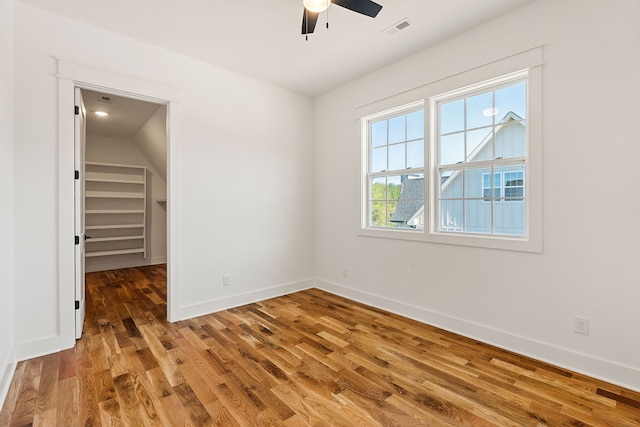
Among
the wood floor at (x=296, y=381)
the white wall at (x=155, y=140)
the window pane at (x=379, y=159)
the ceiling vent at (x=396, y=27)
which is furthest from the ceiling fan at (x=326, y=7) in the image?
the white wall at (x=155, y=140)

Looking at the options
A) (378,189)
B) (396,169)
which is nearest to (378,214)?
(378,189)

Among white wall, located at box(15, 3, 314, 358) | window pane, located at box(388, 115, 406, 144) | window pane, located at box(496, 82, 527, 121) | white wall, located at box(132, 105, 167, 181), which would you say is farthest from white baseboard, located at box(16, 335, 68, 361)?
window pane, located at box(496, 82, 527, 121)

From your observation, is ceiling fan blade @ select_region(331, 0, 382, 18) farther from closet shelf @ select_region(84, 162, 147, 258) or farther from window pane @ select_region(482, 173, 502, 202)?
closet shelf @ select_region(84, 162, 147, 258)

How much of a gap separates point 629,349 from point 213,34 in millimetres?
4089

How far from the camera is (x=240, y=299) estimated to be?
365cm

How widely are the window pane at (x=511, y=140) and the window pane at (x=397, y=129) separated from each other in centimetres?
103

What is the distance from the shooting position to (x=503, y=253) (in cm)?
258

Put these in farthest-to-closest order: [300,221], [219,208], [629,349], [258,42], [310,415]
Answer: [300,221] < [219,208] < [258,42] < [629,349] < [310,415]

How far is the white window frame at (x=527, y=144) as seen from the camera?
238 cm

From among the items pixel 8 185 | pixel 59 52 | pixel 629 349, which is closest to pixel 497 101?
pixel 629 349

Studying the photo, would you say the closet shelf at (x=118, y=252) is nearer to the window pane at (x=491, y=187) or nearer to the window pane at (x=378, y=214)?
the window pane at (x=378, y=214)

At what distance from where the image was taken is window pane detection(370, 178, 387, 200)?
12.2ft

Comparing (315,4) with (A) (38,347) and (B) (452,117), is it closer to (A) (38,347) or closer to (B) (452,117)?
(B) (452,117)

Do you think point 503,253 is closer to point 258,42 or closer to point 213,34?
point 258,42
